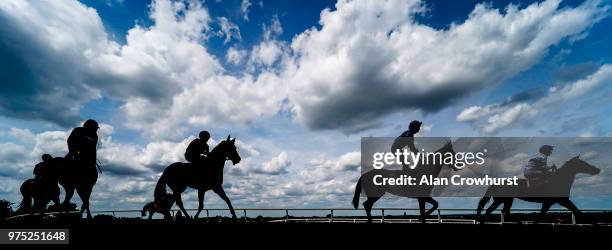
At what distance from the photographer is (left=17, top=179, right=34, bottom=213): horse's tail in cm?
1450

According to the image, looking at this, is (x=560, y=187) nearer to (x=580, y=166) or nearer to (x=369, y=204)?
(x=580, y=166)

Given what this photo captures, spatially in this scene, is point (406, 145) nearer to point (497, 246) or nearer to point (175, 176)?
point (497, 246)

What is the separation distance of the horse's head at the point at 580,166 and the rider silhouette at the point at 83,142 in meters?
13.4

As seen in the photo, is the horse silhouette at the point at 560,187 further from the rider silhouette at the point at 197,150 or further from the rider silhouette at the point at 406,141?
the rider silhouette at the point at 197,150

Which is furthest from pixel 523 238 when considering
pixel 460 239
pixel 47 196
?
pixel 47 196

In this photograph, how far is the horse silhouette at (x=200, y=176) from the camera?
444 inches

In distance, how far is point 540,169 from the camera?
1080cm

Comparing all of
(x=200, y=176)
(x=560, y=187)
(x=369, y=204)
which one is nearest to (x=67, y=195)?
(x=200, y=176)

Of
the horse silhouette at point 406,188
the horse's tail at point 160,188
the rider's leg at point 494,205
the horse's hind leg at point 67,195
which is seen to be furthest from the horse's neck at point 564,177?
the horse's hind leg at point 67,195

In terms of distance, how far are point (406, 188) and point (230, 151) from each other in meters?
5.60

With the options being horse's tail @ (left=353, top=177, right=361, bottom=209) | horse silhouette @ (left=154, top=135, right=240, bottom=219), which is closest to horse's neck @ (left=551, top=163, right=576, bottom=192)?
horse's tail @ (left=353, top=177, right=361, bottom=209)

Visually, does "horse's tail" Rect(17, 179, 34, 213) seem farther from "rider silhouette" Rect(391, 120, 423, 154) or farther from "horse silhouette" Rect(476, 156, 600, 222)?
"horse silhouette" Rect(476, 156, 600, 222)

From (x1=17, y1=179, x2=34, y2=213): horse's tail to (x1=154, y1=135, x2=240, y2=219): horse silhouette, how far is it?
20.7 ft

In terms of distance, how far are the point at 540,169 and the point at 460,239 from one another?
8.44m
